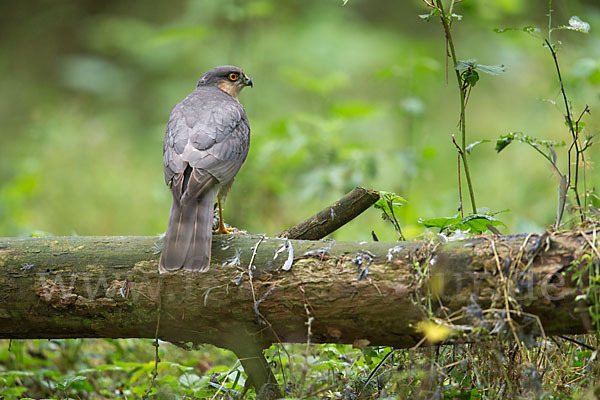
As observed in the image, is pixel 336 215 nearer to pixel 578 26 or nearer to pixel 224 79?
pixel 578 26

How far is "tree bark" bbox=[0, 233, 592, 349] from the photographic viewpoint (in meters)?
2.32

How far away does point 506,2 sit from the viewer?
6.22 metres

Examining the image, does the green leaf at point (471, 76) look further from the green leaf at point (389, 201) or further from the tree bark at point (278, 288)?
the tree bark at point (278, 288)

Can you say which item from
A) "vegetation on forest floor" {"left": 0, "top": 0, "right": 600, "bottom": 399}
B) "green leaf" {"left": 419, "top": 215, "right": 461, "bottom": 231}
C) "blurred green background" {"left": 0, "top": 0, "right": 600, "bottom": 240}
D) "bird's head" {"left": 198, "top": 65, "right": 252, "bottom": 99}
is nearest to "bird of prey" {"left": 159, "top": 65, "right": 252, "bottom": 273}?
"bird's head" {"left": 198, "top": 65, "right": 252, "bottom": 99}

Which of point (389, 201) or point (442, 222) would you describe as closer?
point (442, 222)

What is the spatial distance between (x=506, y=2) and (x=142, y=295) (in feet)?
16.1

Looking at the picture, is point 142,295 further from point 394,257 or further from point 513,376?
point 513,376

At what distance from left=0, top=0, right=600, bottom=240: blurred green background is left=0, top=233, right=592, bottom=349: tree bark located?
1.71 meters

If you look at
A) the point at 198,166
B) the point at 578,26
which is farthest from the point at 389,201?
the point at 578,26

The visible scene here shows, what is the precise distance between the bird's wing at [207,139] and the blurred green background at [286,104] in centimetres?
159

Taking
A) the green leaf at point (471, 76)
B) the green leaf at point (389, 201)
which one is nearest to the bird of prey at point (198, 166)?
the green leaf at point (389, 201)

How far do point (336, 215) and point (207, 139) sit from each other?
2.52 feet

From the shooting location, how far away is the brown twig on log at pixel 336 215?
2975 millimetres

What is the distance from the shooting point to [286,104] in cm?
925
